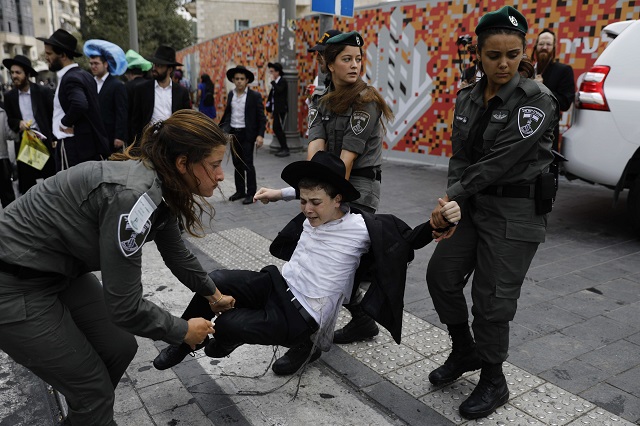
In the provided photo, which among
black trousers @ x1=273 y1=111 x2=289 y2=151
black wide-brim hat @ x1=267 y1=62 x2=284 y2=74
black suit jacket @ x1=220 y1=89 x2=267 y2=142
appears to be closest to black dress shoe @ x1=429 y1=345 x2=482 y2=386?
black suit jacket @ x1=220 y1=89 x2=267 y2=142

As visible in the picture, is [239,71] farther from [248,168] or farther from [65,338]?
[65,338]

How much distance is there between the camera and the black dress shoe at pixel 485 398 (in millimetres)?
2652

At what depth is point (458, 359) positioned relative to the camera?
2.94 metres

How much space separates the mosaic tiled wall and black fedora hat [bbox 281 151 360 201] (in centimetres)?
625

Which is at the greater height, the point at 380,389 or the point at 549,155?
the point at 549,155

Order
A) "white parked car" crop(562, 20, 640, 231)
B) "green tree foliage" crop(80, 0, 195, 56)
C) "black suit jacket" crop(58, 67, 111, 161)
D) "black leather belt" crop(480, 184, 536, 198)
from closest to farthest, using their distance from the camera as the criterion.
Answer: "black leather belt" crop(480, 184, 536, 198) → "black suit jacket" crop(58, 67, 111, 161) → "white parked car" crop(562, 20, 640, 231) → "green tree foliage" crop(80, 0, 195, 56)

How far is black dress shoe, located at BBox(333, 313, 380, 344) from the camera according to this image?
3.44 meters

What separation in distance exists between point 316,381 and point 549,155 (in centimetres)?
167

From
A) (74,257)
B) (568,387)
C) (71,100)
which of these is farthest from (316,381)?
(71,100)

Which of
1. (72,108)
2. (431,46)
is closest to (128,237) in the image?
(72,108)

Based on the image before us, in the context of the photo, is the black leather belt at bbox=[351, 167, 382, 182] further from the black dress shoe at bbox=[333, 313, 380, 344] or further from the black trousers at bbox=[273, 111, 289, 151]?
the black trousers at bbox=[273, 111, 289, 151]

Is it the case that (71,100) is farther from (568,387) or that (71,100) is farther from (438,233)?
(568,387)

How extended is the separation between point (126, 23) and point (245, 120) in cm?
2940

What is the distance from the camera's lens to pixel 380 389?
2928mm
